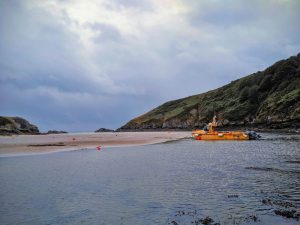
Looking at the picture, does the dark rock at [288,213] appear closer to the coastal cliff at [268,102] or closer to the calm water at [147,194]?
the calm water at [147,194]

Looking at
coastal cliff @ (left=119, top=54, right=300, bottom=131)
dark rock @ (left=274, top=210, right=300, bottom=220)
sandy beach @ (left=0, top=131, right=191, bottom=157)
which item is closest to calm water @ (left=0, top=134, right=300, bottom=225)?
dark rock @ (left=274, top=210, right=300, bottom=220)

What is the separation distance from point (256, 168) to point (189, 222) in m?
19.3

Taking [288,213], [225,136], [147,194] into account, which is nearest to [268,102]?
[225,136]

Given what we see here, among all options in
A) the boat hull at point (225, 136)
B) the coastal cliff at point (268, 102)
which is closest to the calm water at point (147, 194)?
the boat hull at point (225, 136)

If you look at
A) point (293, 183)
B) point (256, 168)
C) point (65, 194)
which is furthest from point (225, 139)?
point (65, 194)

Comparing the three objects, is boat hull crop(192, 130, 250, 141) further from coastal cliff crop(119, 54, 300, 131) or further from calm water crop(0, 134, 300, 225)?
calm water crop(0, 134, 300, 225)

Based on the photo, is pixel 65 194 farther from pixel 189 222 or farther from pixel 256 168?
pixel 256 168

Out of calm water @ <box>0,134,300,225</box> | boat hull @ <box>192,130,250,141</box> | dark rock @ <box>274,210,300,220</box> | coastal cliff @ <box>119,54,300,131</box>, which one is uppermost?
coastal cliff @ <box>119,54,300,131</box>

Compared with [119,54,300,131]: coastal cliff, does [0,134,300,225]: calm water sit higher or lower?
lower

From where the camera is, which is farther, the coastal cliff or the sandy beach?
the coastal cliff

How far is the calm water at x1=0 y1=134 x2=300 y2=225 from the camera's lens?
17.5 metres

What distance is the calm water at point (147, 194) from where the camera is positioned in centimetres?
1747

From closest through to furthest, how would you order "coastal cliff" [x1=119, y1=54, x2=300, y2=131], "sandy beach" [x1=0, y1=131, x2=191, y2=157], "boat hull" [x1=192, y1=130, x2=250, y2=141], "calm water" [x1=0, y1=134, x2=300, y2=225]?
"calm water" [x1=0, y1=134, x2=300, y2=225] → "sandy beach" [x1=0, y1=131, x2=191, y2=157] → "boat hull" [x1=192, y1=130, x2=250, y2=141] → "coastal cliff" [x1=119, y1=54, x2=300, y2=131]

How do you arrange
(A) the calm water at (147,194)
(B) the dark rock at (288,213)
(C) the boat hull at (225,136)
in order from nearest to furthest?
(B) the dark rock at (288,213)
(A) the calm water at (147,194)
(C) the boat hull at (225,136)
